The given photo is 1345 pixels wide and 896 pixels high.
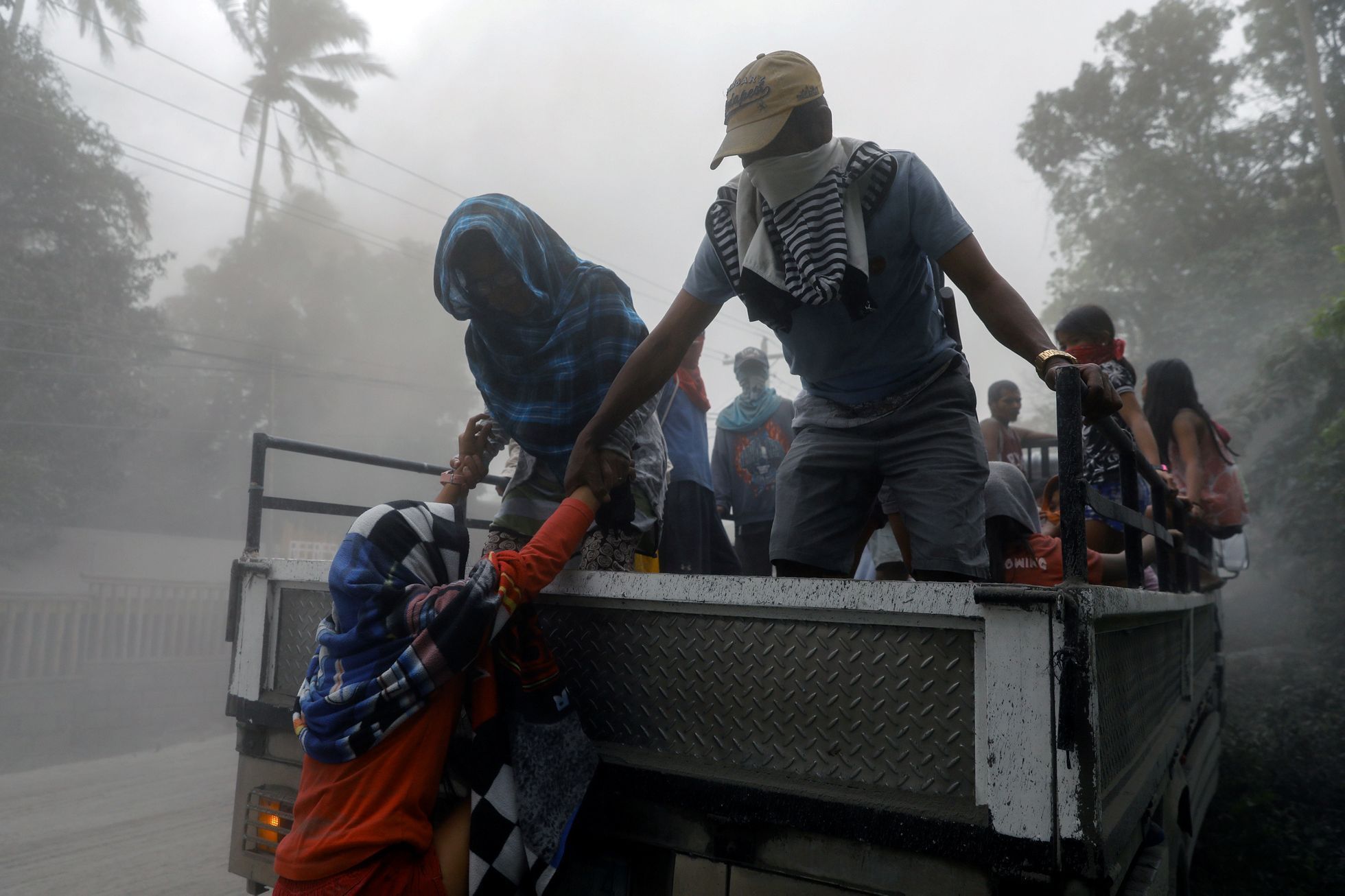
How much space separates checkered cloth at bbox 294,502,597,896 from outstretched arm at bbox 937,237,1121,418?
1.15 m

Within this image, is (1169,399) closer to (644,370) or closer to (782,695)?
(644,370)

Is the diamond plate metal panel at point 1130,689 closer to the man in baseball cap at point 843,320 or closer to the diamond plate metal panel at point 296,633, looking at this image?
the man in baseball cap at point 843,320

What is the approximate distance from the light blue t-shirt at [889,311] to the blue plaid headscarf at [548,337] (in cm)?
41

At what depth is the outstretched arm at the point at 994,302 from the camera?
1.91 m

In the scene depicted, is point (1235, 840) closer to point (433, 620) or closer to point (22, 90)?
point (433, 620)

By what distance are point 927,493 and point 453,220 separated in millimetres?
1499

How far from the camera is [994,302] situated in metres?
1.99

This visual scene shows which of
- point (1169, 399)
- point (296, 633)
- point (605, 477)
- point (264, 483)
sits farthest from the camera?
point (1169, 399)

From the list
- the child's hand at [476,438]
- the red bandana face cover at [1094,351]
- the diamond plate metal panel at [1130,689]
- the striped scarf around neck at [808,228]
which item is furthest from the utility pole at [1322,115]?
the child's hand at [476,438]

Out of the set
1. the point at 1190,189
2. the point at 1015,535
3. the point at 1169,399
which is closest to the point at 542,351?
the point at 1015,535

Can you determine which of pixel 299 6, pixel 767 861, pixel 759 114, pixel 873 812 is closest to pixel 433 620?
pixel 767 861

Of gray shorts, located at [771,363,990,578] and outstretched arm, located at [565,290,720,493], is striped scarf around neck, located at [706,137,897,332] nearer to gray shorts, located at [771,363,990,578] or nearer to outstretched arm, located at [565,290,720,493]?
outstretched arm, located at [565,290,720,493]

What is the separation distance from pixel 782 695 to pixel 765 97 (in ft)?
4.31

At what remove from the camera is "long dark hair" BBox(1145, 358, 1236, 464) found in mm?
4250
